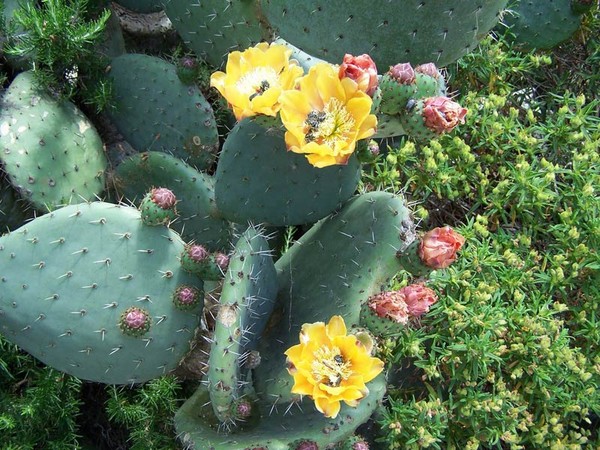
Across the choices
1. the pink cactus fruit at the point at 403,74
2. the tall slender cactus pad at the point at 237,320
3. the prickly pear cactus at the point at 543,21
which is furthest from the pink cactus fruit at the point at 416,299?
the prickly pear cactus at the point at 543,21

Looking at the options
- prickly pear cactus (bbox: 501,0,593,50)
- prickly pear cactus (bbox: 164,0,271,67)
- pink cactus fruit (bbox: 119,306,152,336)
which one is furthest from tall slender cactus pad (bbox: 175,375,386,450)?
prickly pear cactus (bbox: 501,0,593,50)

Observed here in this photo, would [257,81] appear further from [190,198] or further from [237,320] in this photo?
[190,198]

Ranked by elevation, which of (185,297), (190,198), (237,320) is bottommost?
(190,198)

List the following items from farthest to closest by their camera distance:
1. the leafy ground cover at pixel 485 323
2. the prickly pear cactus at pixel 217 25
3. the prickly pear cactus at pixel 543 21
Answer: the prickly pear cactus at pixel 543 21
the prickly pear cactus at pixel 217 25
the leafy ground cover at pixel 485 323

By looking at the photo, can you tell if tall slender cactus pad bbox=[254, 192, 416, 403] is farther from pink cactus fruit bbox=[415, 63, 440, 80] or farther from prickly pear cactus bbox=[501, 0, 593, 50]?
prickly pear cactus bbox=[501, 0, 593, 50]

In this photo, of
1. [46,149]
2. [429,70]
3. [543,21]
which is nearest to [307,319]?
[429,70]

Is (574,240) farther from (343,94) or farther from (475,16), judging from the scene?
(343,94)

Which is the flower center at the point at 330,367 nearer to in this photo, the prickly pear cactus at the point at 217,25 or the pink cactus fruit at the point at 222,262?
the pink cactus fruit at the point at 222,262
